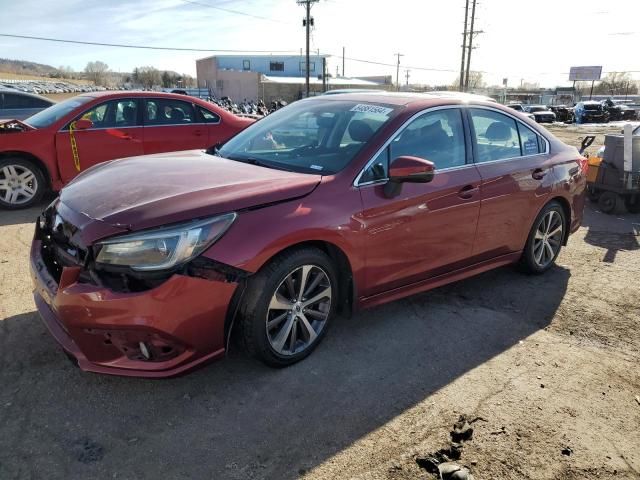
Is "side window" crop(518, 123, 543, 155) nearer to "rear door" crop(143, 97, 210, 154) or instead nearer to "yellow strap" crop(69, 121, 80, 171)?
"rear door" crop(143, 97, 210, 154)

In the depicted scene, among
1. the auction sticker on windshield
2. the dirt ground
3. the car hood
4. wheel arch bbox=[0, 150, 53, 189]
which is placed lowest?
the dirt ground

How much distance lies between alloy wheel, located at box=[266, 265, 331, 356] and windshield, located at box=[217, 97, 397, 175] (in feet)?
2.38

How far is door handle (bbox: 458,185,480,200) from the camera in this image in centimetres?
388

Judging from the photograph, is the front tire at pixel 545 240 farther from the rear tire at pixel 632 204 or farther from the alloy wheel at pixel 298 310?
the rear tire at pixel 632 204

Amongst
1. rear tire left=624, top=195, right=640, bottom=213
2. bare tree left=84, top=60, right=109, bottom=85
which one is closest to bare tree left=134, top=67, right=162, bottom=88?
bare tree left=84, top=60, right=109, bottom=85

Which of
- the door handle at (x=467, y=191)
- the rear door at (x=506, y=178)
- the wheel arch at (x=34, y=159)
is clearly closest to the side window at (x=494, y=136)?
the rear door at (x=506, y=178)

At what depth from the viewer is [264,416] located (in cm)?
277

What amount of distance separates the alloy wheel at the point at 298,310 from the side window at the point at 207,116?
18.6 feet

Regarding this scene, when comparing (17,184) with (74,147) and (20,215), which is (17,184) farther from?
(74,147)

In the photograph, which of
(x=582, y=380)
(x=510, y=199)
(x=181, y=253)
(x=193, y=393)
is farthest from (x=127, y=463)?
(x=510, y=199)

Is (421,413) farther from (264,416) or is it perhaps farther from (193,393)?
(193,393)

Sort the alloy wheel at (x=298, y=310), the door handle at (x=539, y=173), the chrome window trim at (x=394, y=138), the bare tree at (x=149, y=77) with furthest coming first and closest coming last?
the bare tree at (x=149, y=77), the door handle at (x=539, y=173), the chrome window trim at (x=394, y=138), the alloy wheel at (x=298, y=310)

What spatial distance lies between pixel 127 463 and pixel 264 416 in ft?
2.35

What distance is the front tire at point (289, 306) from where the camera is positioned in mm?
2906
